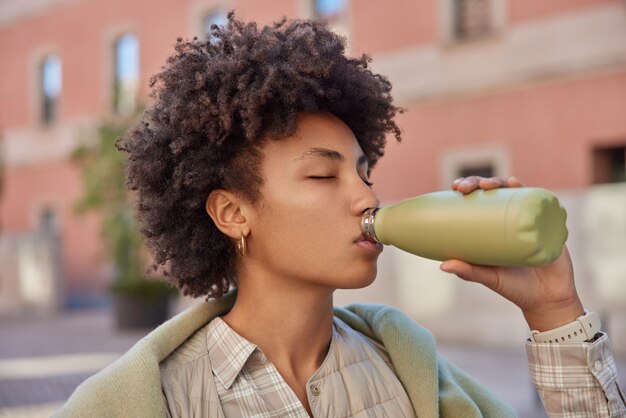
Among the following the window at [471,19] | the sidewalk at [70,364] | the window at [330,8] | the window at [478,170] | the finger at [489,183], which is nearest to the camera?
the finger at [489,183]

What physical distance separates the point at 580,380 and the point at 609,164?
11220 mm

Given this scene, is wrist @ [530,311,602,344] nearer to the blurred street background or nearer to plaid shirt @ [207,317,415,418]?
plaid shirt @ [207,317,415,418]

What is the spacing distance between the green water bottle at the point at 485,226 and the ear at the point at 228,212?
1.48ft

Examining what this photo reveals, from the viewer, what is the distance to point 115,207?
529 inches

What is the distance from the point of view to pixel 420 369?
2.23 meters

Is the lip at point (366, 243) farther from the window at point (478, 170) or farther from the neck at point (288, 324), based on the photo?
the window at point (478, 170)

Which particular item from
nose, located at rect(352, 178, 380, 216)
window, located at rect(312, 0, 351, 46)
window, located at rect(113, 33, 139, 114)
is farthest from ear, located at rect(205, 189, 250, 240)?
window, located at rect(113, 33, 139, 114)

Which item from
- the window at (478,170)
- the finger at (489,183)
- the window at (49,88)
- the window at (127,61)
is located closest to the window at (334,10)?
the window at (478,170)

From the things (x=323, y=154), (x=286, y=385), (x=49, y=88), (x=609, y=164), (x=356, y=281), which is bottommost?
(x=286, y=385)

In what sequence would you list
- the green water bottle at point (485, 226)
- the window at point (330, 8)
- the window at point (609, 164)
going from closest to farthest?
the green water bottle at point (485, 226), the window at point (609, 164), the window at point (330, 8)

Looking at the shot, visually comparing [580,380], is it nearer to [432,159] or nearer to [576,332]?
[576,332]

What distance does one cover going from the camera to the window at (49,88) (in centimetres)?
2209

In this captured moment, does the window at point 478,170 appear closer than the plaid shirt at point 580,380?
No

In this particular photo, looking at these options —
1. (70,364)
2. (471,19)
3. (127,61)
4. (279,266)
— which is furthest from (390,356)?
(127,61)
